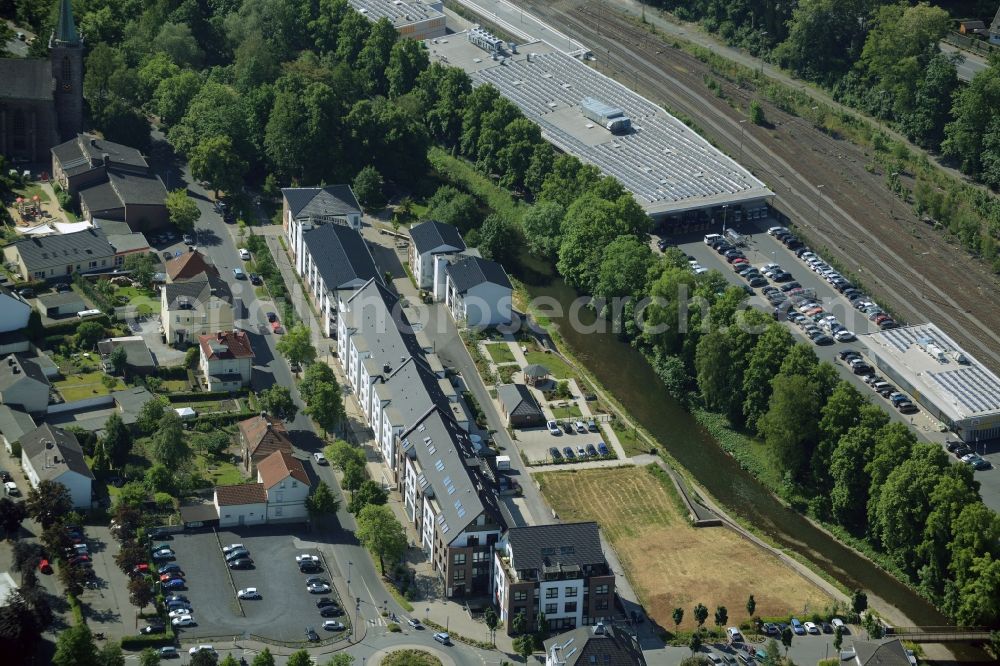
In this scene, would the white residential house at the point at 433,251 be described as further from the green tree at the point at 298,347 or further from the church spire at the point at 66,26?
the church spire at the point at 66,26

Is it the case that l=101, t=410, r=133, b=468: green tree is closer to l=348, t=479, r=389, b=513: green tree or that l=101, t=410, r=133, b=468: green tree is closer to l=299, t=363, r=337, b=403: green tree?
l=299, t=363, r=337, b=403: green tree

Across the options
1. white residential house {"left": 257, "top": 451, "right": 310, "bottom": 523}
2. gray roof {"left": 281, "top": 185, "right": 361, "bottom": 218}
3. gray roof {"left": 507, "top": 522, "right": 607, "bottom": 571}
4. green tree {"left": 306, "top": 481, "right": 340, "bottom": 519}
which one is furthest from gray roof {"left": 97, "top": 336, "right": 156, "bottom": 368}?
gray roof {"left": 507, "top": 522, "right": 607, "bottom": 571}

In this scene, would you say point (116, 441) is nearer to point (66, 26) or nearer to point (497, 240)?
point (497, 240)

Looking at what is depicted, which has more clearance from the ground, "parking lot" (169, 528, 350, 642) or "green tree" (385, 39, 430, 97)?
"green tree" (385, 39, 430, 97)

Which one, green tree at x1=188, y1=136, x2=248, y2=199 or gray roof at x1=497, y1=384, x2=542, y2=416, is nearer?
gray roof at x1=497, y1=384, x2=542, y2=416

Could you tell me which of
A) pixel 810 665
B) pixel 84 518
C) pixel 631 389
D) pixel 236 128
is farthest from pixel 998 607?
pixel 236 128

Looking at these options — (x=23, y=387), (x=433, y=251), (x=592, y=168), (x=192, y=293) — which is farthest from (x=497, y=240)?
(x=23, y=387)

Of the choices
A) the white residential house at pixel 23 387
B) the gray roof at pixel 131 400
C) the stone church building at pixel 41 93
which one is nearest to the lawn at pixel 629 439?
the gray roof at pixel 131 400
